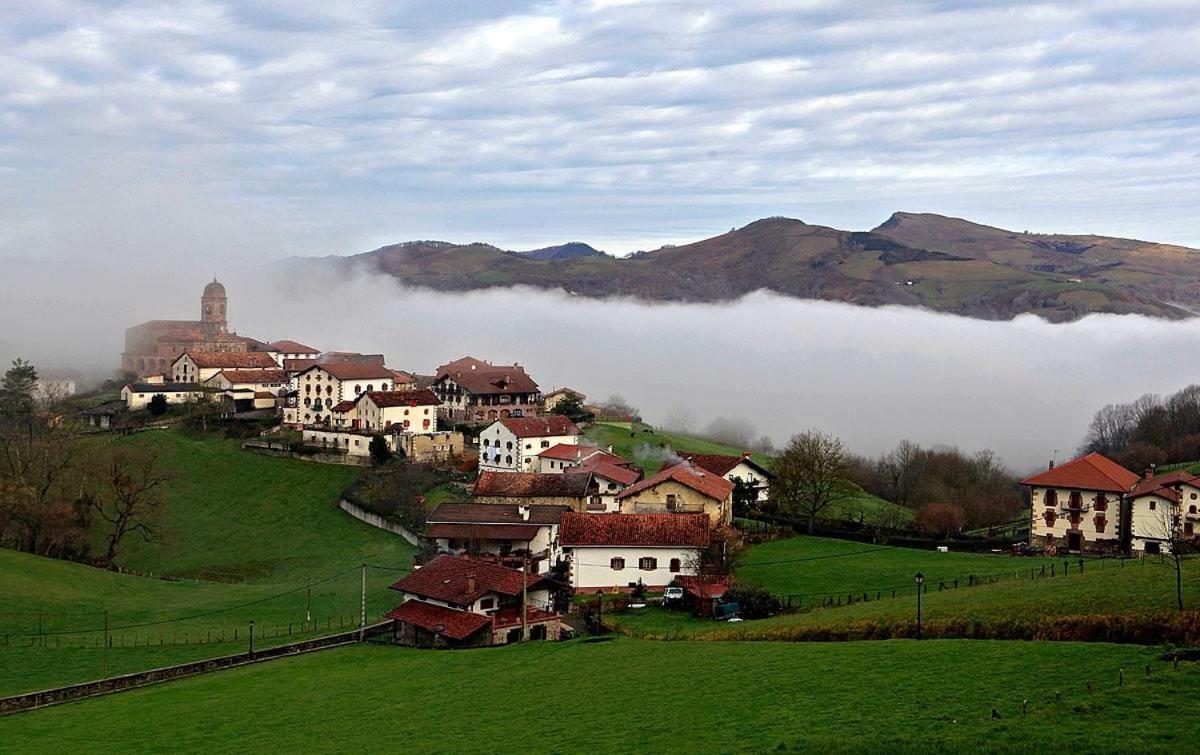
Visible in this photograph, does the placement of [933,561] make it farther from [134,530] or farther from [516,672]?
[134,530]

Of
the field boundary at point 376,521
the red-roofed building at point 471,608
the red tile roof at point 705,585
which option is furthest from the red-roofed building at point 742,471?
the red-roofed building at point 471,608

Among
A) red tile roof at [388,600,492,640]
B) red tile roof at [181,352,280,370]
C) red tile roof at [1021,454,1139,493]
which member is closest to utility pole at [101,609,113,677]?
red tile roof at [388,600,492,640]

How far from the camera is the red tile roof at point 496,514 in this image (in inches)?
2231

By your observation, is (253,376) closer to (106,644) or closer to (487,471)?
(487,471)

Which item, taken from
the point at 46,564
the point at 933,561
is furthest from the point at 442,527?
the point at 933,561

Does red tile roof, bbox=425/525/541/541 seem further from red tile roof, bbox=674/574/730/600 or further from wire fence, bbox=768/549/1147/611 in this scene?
wire fence, bbox=768/549/1147/611

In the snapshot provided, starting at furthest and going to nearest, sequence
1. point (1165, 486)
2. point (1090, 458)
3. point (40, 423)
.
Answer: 1. point (40, 423)
2. point (1090, 458)
3. point (1165, 486)

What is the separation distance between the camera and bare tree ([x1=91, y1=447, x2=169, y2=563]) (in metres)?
64.4

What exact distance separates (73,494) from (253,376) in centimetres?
3886

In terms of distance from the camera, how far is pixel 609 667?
104 feet

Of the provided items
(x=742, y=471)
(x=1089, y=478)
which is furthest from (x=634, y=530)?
(x=742, y=471)

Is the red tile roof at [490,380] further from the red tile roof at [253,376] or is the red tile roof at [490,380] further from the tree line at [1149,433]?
the tree line at [1149,433]

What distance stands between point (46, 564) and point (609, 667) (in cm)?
3789

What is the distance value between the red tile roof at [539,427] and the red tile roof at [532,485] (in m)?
11.9
